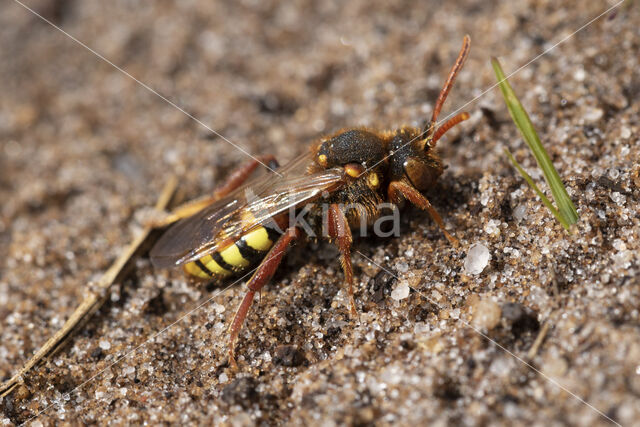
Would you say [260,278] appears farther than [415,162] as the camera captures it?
No

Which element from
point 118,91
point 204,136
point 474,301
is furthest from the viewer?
point 118,91

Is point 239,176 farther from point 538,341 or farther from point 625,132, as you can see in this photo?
point 625,132

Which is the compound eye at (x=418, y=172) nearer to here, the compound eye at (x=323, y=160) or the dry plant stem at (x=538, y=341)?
the compound eye at (x=323, y=160)

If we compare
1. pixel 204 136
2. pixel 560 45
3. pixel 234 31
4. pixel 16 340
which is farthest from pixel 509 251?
pixel 234 31

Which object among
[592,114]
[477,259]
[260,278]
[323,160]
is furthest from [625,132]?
[260,278]

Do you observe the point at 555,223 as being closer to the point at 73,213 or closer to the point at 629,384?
the point at 629,384

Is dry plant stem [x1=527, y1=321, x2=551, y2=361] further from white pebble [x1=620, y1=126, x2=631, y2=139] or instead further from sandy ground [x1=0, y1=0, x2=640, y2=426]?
white pebble [x1=620, y1=126, x2=631, y2=139]
